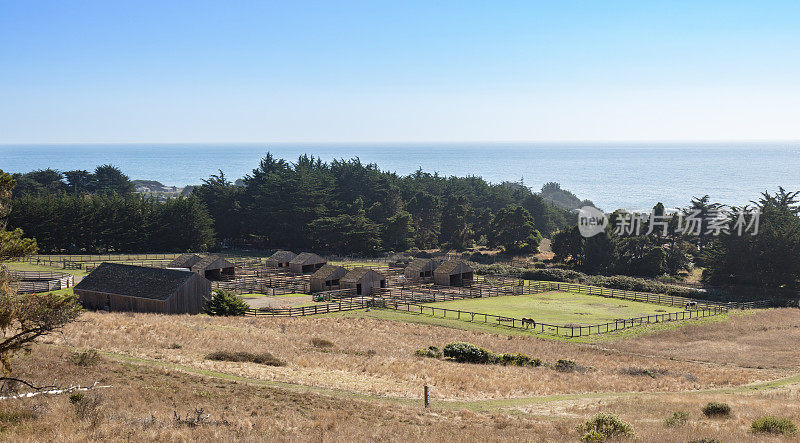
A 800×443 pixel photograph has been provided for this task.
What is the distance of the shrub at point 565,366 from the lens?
98.3 ft

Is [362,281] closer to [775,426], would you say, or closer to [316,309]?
[316,309]

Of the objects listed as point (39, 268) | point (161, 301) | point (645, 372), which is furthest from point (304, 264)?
point (645, 372)

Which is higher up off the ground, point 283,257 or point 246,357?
point 246,357

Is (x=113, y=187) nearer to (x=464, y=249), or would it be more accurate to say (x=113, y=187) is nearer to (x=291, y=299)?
(x=464, y=249)

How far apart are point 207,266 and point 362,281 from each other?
17.1 meters

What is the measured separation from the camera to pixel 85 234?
81.8m

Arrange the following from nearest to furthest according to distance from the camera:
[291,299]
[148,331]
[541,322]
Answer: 1. [148,331]
2. [541,322]
3. [291,299]

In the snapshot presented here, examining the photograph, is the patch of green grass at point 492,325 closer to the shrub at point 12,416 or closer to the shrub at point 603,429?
the shrub at point 603,429

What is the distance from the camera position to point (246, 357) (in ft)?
87.6

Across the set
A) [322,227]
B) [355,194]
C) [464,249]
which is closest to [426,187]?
[355,194]

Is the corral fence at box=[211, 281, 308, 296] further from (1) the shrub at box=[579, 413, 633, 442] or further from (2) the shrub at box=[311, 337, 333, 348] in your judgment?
(1) the shrub at box=[579, 413, 633, 442]

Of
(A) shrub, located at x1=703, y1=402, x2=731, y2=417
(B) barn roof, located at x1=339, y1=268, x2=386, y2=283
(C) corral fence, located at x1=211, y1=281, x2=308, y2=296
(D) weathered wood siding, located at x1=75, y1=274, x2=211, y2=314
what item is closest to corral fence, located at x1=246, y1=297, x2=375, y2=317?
(D) weathered wood siding, located at x1=75, y1=274, x2=211, y2=314

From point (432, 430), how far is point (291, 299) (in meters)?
37.6

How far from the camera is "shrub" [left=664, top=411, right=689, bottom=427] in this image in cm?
1786
